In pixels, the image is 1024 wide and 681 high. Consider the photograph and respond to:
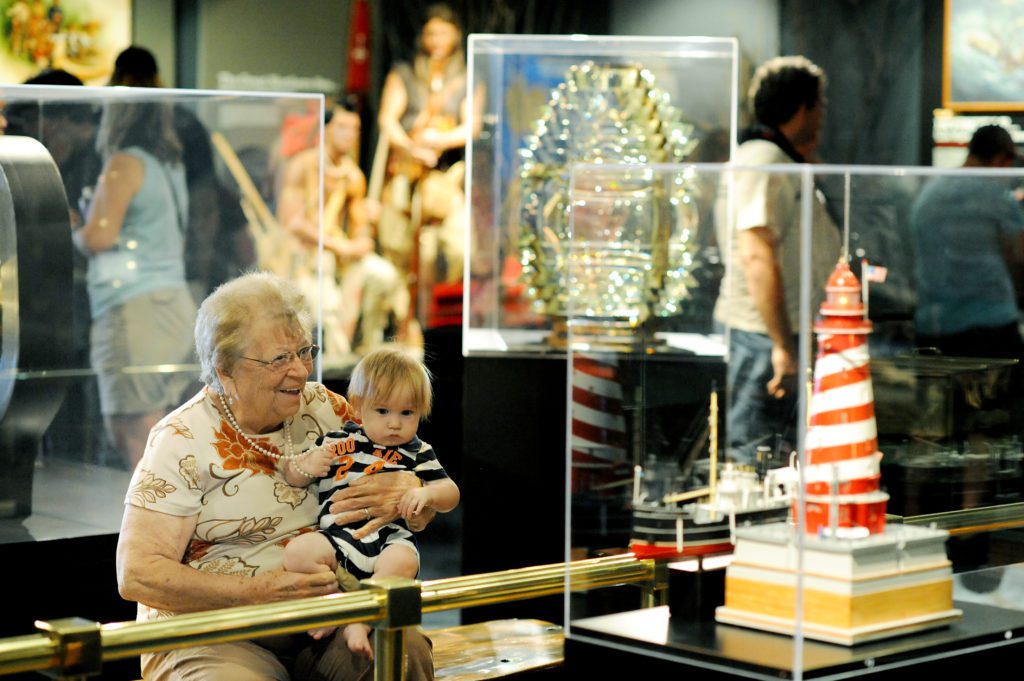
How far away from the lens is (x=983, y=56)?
6.14m

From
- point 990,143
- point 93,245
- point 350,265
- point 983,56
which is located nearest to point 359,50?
point 350,265

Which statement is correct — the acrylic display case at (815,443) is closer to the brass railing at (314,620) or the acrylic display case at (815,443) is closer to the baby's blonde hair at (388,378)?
the brass railing at (314,620)

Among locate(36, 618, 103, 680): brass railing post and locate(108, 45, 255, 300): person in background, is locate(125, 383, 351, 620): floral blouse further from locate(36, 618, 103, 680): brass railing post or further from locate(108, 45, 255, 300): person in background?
locate(108, 45, 255, 300): person in background

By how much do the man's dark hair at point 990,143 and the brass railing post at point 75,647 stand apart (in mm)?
4543

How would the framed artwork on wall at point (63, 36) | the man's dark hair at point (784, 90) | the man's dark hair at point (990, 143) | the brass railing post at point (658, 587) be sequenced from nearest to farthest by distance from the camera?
the brass railing post at point (658, 587)
the man's dark hair at point (784, 90)
the man's dark hair at point (990, 143)
the framed artwork on wall at point (63, 36)

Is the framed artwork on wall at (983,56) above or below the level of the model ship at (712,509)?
above

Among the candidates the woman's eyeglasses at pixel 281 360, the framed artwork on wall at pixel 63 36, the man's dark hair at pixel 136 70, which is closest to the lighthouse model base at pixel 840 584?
the woman's eyeglasses at pixel 281 360

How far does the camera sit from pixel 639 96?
199 inches

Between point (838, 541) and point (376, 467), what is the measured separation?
36.0 inches

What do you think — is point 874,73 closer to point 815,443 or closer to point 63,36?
point 63,36

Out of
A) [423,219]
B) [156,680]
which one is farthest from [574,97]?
[156,680]

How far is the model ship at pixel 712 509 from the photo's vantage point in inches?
80.5

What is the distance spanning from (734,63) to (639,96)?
0.37 metres

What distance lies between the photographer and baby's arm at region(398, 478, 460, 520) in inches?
103
